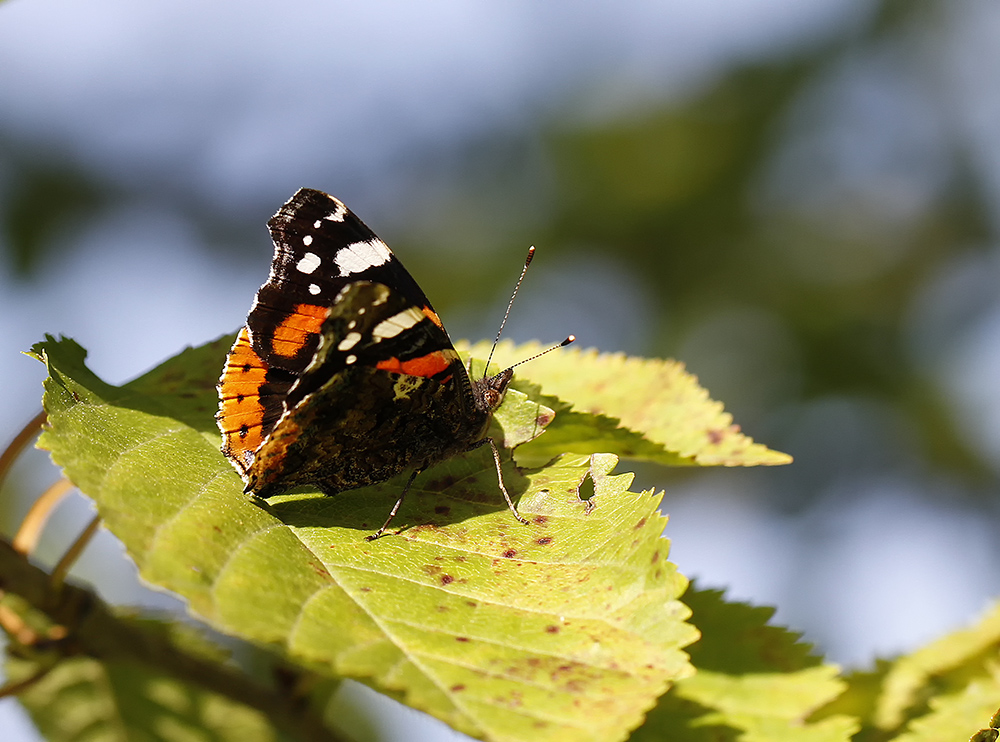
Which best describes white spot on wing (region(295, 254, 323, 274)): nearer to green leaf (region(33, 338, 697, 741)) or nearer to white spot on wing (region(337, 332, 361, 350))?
white spot on wing (region(337, 332, 361, 350))

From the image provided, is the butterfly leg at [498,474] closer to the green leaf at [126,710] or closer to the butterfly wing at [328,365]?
the butterfly wing at [328,365]

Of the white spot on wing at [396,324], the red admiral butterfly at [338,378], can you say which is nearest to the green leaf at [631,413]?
the red admiral butterfly at [338,378]

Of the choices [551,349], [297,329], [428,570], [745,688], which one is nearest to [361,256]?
[297,329]

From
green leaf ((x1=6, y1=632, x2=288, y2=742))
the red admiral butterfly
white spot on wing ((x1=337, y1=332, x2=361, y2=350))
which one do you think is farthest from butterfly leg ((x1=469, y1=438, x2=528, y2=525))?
green leaf ((x1=6, y1=632, x2=288, y2=742))

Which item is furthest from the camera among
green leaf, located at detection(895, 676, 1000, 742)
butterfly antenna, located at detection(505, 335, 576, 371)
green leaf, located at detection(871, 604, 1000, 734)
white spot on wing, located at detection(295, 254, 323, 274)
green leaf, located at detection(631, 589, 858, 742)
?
butterfly antenna, located at detection(505, 335, 576, 371)

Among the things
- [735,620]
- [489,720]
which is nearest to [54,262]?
[735,620]

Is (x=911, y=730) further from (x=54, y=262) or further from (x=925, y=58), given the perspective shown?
(x=54, y=262)

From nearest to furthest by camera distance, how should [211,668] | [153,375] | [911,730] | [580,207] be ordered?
[911,730], [211,668], [153,375], [580,207]
